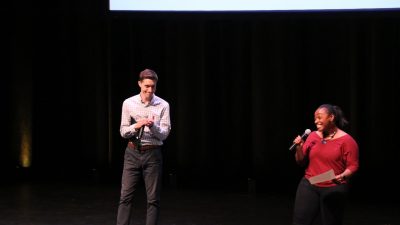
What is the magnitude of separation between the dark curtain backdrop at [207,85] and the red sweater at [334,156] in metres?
2.62

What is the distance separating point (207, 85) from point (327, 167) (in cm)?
340

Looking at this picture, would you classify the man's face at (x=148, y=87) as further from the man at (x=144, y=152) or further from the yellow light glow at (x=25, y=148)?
the yellow light glow at (x=25, y=148)

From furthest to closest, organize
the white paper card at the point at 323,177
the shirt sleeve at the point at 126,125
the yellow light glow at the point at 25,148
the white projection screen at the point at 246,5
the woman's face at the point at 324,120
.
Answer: the yellow light glow at the point at 25,148, the white projection screen at the point at 246,5, the shirt sleeve at the point at 126,125, the woman's face at the point at 324,120, the white paper card at the point at 323,177

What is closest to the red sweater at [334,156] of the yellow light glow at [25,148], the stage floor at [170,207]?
the stage floor at [170,207]

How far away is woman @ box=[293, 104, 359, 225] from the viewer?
3469 mm

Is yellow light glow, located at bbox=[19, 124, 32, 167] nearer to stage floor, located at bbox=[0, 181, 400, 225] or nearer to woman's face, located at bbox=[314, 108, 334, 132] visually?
stage floor, located at bbox=[0, 181, 400, 225]

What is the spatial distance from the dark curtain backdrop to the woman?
2.56m

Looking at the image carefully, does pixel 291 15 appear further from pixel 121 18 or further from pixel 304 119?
pixel 121 18

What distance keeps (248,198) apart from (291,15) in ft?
6.18

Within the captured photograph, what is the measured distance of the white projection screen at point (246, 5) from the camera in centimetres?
571

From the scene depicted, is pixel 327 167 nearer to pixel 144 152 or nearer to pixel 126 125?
pixel 144 152

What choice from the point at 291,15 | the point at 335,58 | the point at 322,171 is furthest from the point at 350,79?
the point at 322,171

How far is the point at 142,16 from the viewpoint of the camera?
250 inches

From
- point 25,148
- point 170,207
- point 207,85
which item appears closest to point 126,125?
point 170,207
